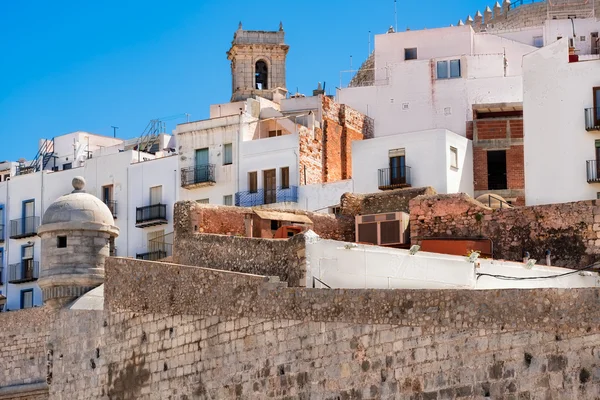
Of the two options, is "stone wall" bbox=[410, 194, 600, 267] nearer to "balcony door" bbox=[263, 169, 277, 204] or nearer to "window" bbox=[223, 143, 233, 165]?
"balcony door" bbox=[263, 169, 277, 204]

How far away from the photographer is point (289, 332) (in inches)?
990

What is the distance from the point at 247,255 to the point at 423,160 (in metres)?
15.7

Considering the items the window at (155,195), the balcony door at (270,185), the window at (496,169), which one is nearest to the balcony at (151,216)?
the window at (155,195)

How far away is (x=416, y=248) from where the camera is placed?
1113 inches

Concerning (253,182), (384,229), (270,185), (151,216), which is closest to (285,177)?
(270,185)

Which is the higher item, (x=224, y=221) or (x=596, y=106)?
(x=596, y=106)

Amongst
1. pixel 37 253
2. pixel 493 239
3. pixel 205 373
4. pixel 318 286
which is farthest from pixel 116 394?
pixel 37 253

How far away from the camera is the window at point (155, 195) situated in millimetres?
50406

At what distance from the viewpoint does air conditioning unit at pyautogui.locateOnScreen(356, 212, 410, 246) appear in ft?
111

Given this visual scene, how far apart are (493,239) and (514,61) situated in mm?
19282

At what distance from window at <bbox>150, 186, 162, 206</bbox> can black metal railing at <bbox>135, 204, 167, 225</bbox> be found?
39 cm

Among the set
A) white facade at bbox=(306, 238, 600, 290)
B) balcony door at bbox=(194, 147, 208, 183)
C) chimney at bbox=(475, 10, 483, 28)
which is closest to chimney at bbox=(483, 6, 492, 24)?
chimney at bbox=(475, 10, 483, 28)

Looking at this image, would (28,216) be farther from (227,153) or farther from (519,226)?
(519,226)

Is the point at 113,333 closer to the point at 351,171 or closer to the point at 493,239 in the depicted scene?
the point at 493,239
